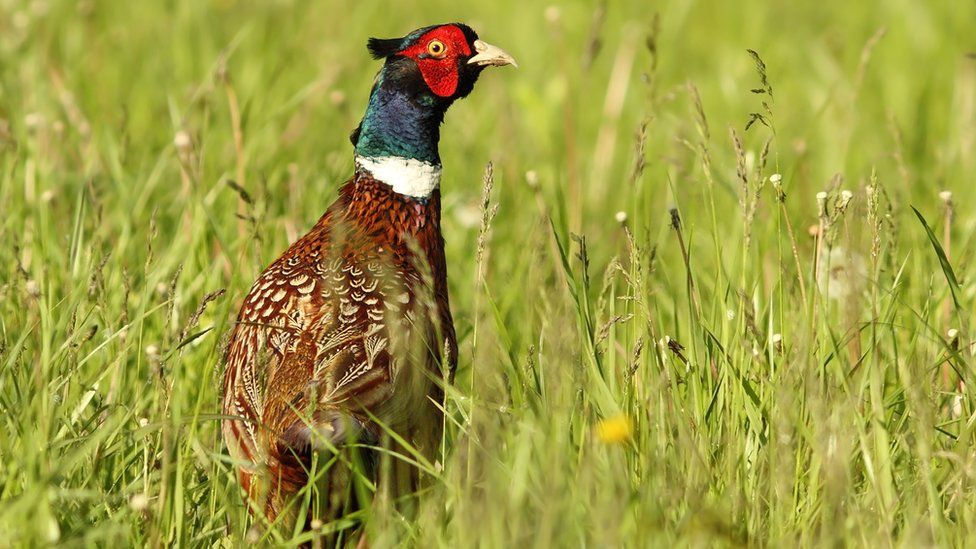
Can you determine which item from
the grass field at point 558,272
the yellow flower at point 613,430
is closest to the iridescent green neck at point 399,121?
the grass field at point 558,272

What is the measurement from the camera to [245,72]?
21.4 ft

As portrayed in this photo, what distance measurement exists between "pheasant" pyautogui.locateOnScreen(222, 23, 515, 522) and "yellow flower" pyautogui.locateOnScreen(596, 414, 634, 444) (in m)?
0.38

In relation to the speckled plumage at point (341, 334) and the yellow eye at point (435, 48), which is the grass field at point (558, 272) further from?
the yellow eye at point (435, 48)

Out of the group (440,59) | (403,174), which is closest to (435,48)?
(440,59)

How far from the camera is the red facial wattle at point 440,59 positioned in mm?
4066

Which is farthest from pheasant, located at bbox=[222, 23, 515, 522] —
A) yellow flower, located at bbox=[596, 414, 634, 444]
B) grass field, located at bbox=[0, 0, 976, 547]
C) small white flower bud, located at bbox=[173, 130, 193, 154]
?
small white flower bud, located at bbox=[173, 130, 193, 154]

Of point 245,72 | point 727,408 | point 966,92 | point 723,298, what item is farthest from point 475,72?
point 966,92

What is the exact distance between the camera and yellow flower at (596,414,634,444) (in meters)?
2.90

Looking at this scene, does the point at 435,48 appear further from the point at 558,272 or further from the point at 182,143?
the point at 558,272

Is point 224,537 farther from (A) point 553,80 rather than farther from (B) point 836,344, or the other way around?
(A) point 553,80

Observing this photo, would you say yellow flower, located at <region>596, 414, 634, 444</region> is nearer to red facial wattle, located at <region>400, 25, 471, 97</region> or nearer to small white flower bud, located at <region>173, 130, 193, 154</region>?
red facial wattle, located at <region>400, 25, 471, 97</region>

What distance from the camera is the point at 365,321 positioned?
352 cm

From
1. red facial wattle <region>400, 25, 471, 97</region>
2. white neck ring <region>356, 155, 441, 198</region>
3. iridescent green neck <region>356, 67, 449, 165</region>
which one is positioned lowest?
white neck ring <region>356, 155, 441, 198</region>

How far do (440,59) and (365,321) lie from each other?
0.98 metres
